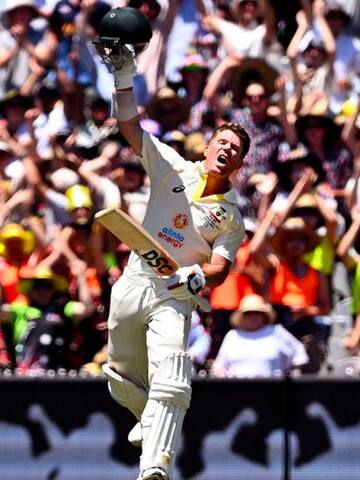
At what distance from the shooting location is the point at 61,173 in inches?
519

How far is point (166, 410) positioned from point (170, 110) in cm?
504

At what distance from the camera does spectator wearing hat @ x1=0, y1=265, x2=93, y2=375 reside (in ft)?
38.8

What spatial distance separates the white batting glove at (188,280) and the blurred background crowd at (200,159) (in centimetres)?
236

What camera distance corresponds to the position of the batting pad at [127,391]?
916 cm

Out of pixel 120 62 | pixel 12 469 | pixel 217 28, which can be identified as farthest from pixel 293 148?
pixel 120 62

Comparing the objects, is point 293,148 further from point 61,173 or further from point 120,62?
point 120,62

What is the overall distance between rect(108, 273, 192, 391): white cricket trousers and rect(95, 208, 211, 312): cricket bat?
26cm

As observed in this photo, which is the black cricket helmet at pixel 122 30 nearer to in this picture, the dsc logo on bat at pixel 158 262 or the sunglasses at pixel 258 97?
the dsc logo on bat at pixel 158 262

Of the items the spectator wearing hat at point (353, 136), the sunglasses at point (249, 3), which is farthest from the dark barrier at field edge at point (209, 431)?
the sunglasses at point (249, 3)

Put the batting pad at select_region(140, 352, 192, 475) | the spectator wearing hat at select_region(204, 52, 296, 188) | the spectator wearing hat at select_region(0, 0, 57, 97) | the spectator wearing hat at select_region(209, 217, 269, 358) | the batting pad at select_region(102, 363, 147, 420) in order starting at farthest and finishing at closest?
1. the spectator wearing hat at select_region(0, 0, 57, 97)
2. the spectator wearing hat at select_region(204, 52, 296, 188)
3. the spectator wearing hat at select_region(209, 217, 269, 358)
4. the batting pad at select_region(102, 363, 147, 420)
5. the batting pad at select_region(140, 352, 192, 475)

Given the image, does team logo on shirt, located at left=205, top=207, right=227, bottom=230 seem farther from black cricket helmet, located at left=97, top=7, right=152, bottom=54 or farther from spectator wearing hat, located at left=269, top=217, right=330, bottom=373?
spectator wearing hat, located at left=269, top=217, right=330, bottom=373

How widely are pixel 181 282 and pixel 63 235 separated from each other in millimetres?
3860

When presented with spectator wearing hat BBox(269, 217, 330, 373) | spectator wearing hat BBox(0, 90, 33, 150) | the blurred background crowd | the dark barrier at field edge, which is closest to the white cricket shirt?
the blurred background crowd

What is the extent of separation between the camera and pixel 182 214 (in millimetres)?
9023
